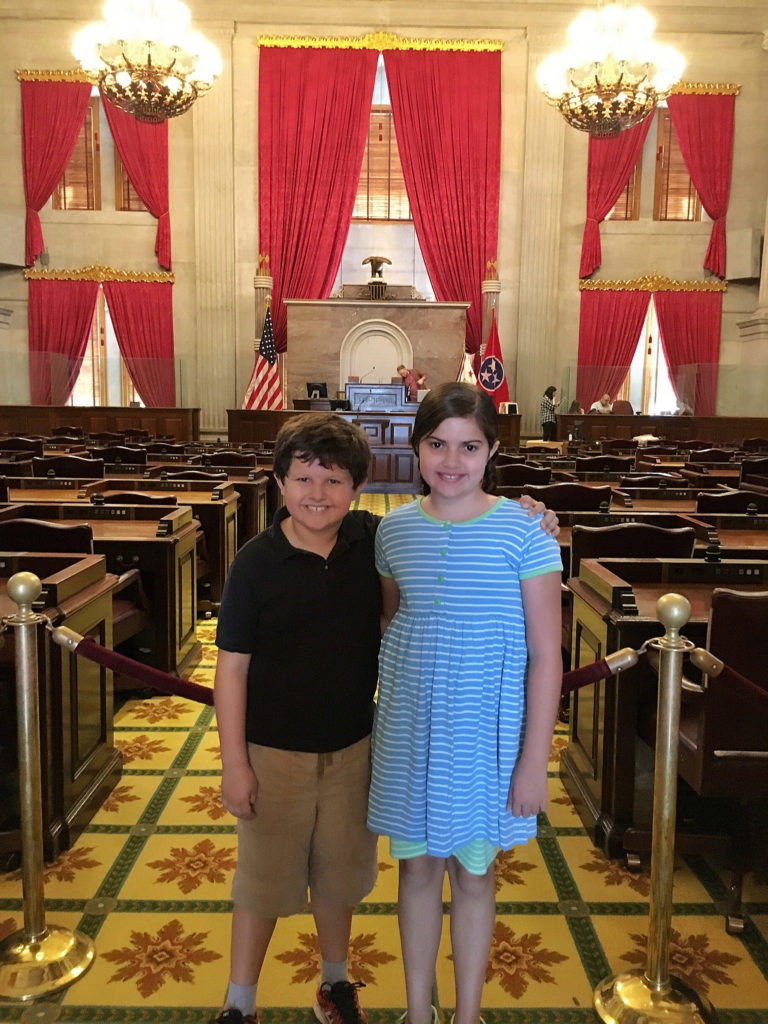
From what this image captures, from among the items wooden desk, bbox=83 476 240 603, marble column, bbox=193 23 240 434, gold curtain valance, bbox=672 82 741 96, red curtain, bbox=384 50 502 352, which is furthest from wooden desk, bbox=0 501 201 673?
gold curtain valance, bbox=672 82 741 96

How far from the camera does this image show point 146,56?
983cm

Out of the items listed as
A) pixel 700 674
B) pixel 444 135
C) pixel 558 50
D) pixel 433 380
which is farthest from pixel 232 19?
pixel 700 674

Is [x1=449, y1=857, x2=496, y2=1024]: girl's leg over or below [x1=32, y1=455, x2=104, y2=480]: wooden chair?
below

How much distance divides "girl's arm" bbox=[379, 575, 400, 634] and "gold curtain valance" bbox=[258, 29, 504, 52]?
49.8 feet

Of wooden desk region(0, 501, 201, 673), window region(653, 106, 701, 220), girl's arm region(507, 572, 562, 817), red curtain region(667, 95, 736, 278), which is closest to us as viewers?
girl's arm region(507, 572, 562, 817)

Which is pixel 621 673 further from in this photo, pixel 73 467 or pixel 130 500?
pixel 73 467

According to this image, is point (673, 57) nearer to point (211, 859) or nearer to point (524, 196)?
point (524, 196)

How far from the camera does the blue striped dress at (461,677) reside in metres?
1.61

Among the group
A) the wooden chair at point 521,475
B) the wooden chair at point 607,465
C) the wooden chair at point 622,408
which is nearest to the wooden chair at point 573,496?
the wooden chair at point 521,475

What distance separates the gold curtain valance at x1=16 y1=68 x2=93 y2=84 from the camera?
48.3 feet

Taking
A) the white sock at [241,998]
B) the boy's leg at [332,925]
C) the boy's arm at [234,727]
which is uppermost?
the boy's arm at [234,727]

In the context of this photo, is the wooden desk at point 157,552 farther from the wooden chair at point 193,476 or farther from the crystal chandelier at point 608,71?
the crystal chandelier at point 608,71

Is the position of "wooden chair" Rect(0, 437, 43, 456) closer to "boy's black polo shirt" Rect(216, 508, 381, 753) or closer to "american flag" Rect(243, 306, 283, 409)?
"american flag" Rect(243, 306, 283, 409)

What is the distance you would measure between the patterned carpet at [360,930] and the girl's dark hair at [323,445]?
1.29m
